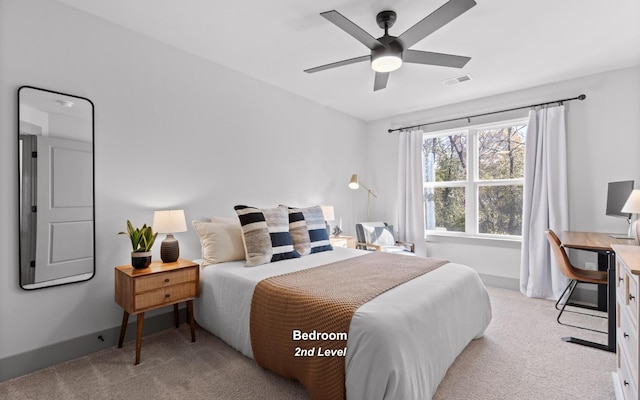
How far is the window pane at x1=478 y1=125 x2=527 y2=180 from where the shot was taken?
406 cm

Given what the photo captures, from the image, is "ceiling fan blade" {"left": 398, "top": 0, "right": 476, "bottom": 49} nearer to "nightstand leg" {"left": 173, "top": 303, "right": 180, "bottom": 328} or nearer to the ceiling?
the ceiling

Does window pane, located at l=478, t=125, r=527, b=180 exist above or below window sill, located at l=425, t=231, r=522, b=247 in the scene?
above

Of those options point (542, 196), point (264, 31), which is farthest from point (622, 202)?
point (264, 31)

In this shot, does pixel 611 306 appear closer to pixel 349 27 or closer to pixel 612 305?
pixel 612 305

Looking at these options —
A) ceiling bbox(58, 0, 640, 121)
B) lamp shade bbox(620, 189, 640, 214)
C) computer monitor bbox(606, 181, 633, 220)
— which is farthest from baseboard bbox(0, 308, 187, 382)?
computer monitor bbox(606, 181, 633, 220)

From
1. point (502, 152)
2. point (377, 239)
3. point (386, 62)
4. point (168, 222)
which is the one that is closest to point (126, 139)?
point (168, 222)

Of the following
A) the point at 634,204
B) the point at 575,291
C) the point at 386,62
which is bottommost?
the point at 575,291

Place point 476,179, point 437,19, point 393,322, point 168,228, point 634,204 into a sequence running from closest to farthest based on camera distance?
point 393,322 < point 437,19 < point 168,228 < point 634,204 < point 476,179

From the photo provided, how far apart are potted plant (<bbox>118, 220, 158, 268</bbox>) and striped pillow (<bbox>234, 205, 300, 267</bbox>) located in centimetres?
73

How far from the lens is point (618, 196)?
3.08m

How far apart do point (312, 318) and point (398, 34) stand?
2.33m

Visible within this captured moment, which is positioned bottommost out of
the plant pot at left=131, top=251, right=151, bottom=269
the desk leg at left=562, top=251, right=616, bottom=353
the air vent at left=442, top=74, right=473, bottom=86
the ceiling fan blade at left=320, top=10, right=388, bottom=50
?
the desk leg at left=562, top=251, right=616, bottom=353

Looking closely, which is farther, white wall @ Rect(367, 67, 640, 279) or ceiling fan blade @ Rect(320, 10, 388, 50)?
white wall @ Rect(367, 67, 640, 279)

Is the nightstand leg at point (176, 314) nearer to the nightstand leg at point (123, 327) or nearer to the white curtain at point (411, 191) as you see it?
the nightstand leg at point (123, 327)
